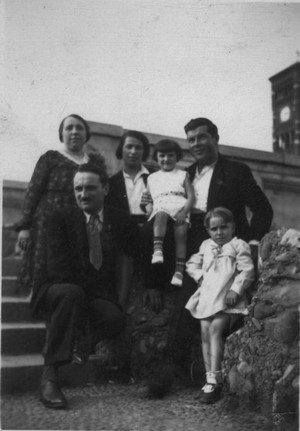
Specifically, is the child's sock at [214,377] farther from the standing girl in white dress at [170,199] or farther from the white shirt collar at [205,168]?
the white shirt collar at [205,168]

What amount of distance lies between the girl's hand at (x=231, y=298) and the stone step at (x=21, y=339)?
1174 millimetres

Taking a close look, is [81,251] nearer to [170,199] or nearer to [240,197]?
[170,199]

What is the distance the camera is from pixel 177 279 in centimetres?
307

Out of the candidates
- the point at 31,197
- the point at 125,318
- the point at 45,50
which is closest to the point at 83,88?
the point at 45,50

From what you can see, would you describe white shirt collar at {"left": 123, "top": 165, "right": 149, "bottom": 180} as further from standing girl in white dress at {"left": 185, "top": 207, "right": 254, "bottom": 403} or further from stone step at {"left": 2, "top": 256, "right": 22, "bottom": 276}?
stone step at {"left": 2, "top": 256, "right": 22, "bottom": 276}

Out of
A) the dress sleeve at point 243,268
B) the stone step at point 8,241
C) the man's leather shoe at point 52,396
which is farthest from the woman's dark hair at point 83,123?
the man's leather shoe at point 52,396

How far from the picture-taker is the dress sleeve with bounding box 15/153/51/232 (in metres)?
3.24

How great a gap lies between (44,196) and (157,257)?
0.89m

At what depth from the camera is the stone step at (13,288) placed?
329 centimetres

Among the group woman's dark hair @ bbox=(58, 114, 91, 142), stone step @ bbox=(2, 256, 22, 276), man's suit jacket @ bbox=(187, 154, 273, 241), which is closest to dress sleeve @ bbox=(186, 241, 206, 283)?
man's suit jacket @ bbox=(187, 154, 273, 241)

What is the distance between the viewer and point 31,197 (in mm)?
3250

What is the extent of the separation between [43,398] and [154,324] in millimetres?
831

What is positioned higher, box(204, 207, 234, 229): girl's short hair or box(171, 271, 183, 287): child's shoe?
box(204, 207, 234, 229): girl's short hair

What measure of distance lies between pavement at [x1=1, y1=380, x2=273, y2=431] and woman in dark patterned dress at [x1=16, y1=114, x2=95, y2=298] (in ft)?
2.79
